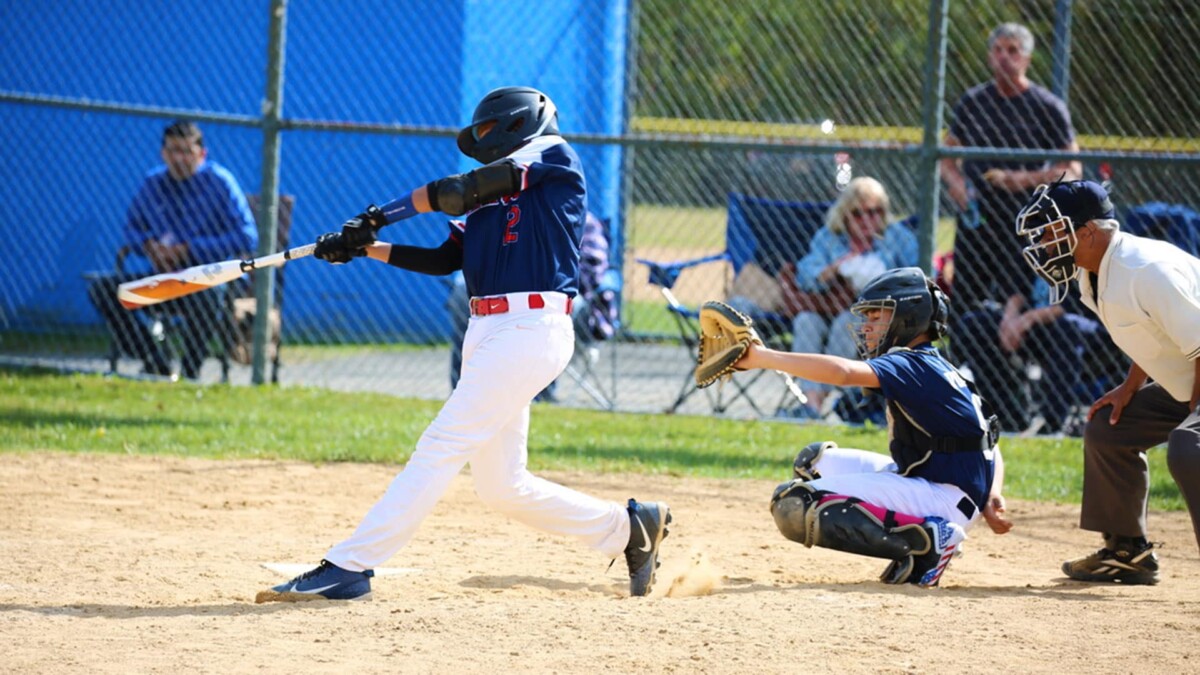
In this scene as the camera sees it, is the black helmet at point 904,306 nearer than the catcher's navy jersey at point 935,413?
No

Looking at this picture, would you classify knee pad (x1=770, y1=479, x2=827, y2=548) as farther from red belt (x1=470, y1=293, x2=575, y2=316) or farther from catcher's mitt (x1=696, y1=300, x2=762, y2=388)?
red belt (x1=470, y1=293, x2=575, y2=316)

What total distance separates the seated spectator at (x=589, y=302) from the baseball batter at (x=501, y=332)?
4.73 meters

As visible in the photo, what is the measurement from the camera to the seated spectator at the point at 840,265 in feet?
31.4

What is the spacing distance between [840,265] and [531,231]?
198 inches

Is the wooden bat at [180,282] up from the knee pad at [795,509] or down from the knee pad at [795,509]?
up

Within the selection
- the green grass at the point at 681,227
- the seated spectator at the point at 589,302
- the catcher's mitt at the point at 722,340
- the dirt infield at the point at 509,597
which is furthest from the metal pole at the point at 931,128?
the green grass at the point at 681,227

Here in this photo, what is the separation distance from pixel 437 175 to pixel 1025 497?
7.42 meters

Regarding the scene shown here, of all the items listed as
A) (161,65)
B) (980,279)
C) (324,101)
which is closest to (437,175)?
(324,101)

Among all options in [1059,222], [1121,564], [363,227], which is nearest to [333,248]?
[363,227]

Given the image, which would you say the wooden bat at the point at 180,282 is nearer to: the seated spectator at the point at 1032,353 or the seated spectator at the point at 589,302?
the seated spectator at the point at 589,302

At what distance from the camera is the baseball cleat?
5.64 meters

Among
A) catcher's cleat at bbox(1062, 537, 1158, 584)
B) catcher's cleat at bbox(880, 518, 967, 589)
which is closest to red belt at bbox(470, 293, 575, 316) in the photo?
catcher's cleat at bbox(880, 518, 967, 589)

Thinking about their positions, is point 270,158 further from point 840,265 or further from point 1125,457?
point 1125,457

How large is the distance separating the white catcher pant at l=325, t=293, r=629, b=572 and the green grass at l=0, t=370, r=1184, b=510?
2874mm
